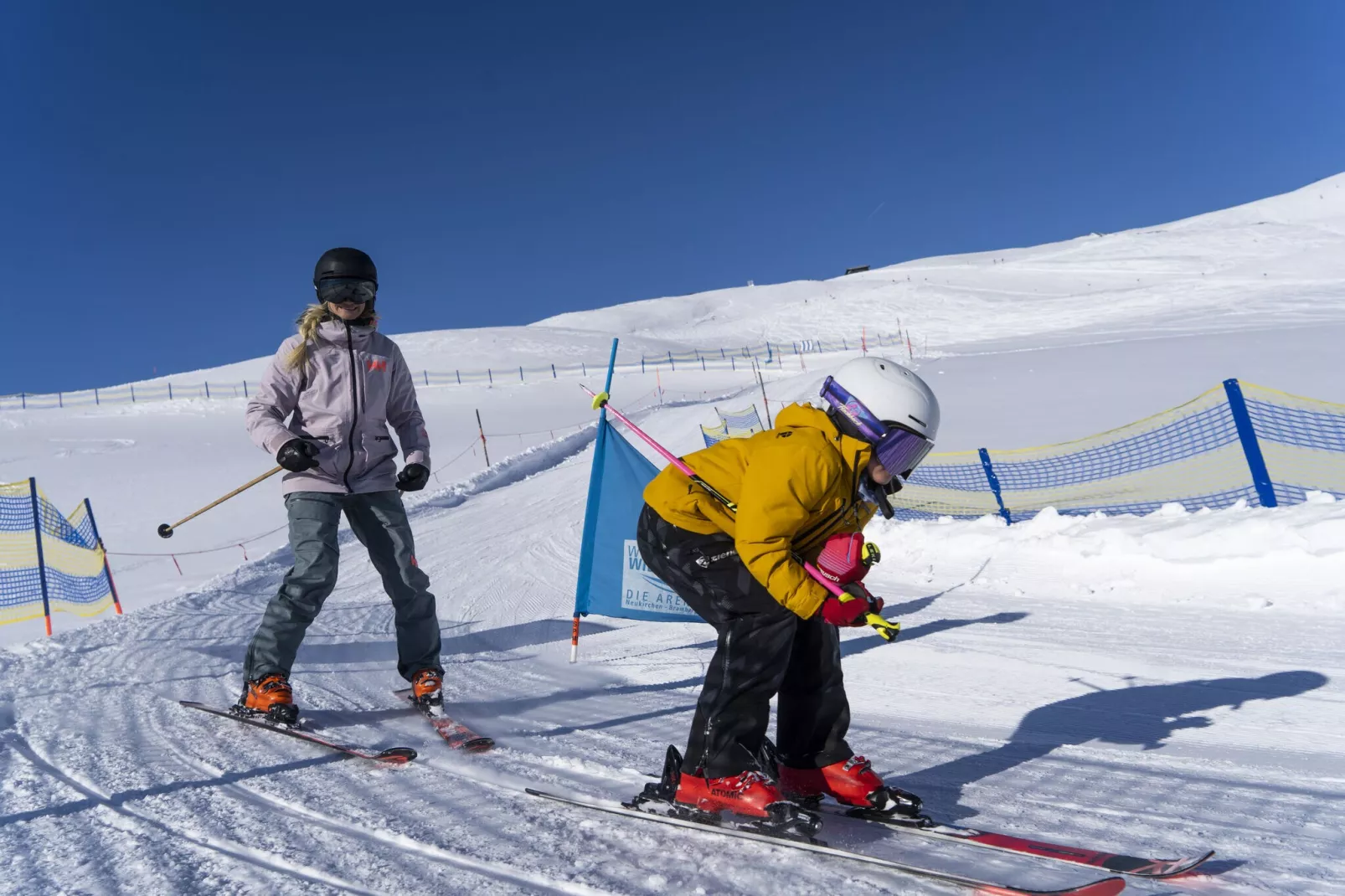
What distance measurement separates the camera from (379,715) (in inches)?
173

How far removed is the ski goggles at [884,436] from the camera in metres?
2.77

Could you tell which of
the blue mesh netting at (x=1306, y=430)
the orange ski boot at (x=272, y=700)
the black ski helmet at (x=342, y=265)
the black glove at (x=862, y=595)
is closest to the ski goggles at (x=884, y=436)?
the black glove at (x=862, y=595)

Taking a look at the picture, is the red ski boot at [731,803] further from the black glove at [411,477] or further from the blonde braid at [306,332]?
the blonde braid at [306,332]

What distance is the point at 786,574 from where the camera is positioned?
2.60 m

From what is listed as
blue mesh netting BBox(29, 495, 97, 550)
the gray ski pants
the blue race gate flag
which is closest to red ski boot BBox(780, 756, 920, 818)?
the gray ski pants

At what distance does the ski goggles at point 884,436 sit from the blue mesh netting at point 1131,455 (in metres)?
6.79

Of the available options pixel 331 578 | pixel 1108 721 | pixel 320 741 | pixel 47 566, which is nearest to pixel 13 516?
pixel 47 566

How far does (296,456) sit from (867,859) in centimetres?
280

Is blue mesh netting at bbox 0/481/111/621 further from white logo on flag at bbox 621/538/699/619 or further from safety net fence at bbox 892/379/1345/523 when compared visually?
safety net fence at bbox 892/379/1345/523

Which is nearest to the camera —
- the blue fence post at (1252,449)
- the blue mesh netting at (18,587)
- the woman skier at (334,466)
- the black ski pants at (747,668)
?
the black ski pants at (747,668)

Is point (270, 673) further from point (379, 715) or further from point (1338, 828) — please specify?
point (1338, 828)

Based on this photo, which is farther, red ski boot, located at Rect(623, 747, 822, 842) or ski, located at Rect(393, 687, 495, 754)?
ski, located at Rect(393, 687, 495, 754)

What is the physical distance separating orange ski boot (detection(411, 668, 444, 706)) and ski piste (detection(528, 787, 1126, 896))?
1413 millimetres

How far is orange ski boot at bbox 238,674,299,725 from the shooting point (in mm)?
3918
